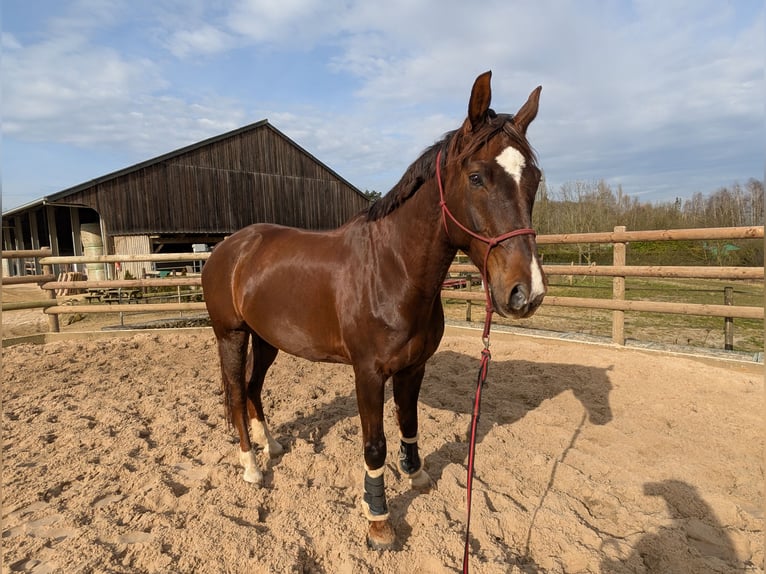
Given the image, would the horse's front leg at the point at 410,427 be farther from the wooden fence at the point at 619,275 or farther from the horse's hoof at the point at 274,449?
the wooden fence at the point at 619,275

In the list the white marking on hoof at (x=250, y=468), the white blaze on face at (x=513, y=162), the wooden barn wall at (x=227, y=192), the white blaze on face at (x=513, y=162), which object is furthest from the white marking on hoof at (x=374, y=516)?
the wooden barn wall at (x=227, y=192)

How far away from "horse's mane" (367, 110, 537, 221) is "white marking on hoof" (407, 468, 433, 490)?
64.8 inches

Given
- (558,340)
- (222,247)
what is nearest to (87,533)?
(222,247)

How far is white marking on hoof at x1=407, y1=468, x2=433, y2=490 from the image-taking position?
2670 millimetres

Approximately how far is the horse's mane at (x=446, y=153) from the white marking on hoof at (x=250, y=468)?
1839 millimetres

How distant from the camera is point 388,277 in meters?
2.27

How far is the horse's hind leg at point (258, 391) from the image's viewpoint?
3.20 meters

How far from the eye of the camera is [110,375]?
4848 millimetres

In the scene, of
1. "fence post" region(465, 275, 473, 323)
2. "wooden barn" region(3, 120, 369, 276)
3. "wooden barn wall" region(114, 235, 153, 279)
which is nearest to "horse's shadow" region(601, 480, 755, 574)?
"fence post" region(465, 275, 473, 323)

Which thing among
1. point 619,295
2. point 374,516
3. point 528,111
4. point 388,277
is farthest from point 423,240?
point 619,295

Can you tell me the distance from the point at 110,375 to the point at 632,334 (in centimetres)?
824

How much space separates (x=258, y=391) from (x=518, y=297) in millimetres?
2465

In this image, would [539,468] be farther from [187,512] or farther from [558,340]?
[558,340]

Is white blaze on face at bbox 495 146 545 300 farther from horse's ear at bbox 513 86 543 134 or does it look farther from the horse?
horse's ear at bbox 513 86 543 134
